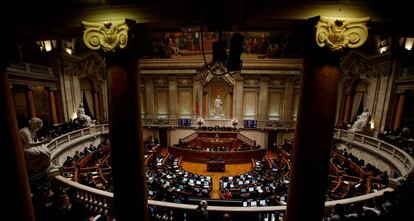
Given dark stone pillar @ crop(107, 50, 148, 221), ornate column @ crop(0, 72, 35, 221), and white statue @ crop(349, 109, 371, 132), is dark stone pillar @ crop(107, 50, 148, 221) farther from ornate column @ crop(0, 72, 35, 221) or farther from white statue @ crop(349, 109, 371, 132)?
white statue @ crop(349, 109, 371, 132)

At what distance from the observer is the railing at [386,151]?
8106 millimetres

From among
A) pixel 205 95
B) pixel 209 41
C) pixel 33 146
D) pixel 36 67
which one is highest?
pixel 209 41

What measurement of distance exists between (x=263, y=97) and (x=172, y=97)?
10070mm

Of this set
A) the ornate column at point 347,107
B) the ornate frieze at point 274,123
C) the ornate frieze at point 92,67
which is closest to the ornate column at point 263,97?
the ornate frieze at point 274,123

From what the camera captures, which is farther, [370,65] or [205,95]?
[205,95]

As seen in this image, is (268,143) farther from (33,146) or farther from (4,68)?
(4,68)

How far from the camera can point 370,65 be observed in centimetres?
1407

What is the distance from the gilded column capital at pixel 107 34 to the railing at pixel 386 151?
901 cm

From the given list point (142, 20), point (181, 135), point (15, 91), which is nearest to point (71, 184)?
point (142, 20)

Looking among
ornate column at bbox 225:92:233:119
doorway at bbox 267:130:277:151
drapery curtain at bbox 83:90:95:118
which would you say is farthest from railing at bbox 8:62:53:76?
doorway at bbox 267:130:277:151

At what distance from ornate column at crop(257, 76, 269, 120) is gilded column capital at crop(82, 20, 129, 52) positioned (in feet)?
62.2

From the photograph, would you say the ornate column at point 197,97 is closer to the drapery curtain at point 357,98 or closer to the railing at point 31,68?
the railing at point 31,68

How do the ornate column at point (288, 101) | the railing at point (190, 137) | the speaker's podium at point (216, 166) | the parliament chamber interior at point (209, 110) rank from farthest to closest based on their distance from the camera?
the ornate column at point (288, 101) < the railing at point (190, 137) < the speaker's podium at point (216, 166) < the parliament chamber interior at point (209, 110)

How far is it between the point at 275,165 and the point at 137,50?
12960 millimetres
